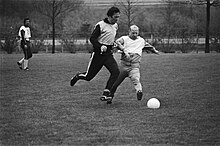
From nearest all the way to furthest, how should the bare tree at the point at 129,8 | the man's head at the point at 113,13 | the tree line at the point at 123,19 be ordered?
the man's head at the point at 113,13
the tree line at the point at 123,19
the bare tree at the point at 129,8

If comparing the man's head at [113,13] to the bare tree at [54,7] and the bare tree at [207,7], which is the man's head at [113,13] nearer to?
the bare tree at [207,7]

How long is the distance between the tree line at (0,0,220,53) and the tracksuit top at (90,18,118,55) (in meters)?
27.7

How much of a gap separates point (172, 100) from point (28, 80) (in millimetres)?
5676

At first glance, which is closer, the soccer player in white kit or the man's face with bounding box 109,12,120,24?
the man's face with bounding box 109,12,120,24

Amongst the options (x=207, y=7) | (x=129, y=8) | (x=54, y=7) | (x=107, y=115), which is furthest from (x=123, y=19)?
(x=107, y=115)

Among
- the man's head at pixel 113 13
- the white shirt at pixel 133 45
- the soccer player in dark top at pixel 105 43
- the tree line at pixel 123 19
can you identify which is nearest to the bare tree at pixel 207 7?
the tree line at pixel 123 19

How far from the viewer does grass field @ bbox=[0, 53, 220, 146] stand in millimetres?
6566

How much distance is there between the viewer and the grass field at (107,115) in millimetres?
6566

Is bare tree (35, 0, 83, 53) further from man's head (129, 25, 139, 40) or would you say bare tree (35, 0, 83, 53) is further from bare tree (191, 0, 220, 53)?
man's head (129, 25, 139, 40)

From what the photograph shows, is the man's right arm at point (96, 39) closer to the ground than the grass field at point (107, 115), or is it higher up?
higher up

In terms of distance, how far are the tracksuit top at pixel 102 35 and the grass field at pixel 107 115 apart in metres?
1.18

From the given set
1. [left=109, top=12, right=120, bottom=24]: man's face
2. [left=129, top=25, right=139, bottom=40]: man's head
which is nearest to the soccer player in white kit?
[left=129, top=25, right=139, bottom=40]: man's head

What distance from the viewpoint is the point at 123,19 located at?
1645 inches

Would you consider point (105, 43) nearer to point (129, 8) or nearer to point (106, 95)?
point (106, 95)
